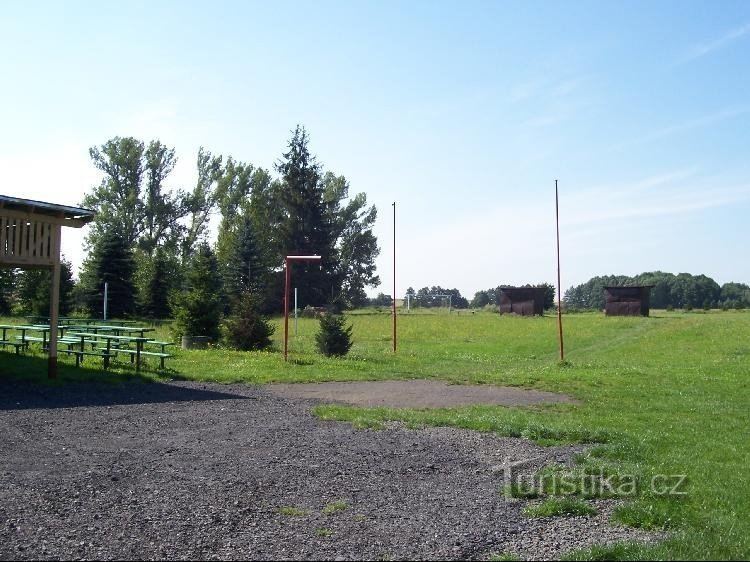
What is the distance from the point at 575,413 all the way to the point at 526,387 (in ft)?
13.5

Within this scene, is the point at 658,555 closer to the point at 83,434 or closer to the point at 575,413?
the point at 83,434

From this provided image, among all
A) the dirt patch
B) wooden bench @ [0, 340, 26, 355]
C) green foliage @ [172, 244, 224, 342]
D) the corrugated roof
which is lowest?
the dirt patch

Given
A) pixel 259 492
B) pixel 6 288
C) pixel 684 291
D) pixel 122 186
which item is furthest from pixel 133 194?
pixel 684 291

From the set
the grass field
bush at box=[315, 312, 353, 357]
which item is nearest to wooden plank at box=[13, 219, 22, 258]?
the grass field

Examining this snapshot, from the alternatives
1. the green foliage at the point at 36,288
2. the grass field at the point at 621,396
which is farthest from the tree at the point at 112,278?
the grass field at the point at 621,396

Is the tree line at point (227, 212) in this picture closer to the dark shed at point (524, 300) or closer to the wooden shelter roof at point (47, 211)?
the dark shed at point (524, 300)

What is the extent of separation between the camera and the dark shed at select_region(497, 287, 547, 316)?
5362 centimetres

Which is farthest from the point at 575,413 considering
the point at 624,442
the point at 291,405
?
the point at 291,405

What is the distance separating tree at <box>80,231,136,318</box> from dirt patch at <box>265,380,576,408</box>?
1173 inches

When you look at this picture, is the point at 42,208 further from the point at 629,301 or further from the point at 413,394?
the point at 629,301

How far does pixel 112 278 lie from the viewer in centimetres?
4253

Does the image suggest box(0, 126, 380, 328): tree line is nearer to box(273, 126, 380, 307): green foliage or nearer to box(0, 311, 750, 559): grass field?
box(273, 126, 380, 307): green foliage

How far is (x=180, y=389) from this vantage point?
542 inches

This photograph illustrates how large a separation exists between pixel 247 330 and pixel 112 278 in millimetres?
22054
